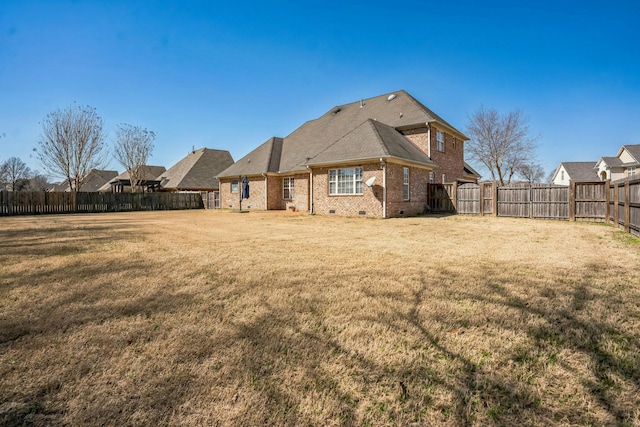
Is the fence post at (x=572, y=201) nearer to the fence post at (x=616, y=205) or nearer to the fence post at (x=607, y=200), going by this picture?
the fence post at (x=607, y=200)

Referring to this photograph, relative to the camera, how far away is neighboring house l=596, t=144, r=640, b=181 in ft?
110

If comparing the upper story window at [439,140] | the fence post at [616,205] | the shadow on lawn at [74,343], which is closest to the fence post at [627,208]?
the fence post at [616,205]

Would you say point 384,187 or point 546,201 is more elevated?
point 384,187

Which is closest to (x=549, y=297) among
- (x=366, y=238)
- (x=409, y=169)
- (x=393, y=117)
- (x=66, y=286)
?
(x=366, y=238)

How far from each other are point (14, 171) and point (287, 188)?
68581 millimetres

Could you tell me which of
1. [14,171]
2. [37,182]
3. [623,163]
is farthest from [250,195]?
→ [37,182]

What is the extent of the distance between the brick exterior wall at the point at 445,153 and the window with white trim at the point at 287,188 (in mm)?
8721

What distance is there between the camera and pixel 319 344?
2613 millimetres

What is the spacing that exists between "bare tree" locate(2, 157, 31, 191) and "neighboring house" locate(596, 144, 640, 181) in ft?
302

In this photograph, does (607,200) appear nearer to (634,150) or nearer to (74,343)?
(74,343)

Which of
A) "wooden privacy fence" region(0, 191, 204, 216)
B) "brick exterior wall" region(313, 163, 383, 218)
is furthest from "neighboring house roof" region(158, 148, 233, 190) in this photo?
"brick exterior wall" region(313, 163, 383, 218)

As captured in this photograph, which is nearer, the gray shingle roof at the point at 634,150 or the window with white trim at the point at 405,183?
the window with white trim at the point at 405,183

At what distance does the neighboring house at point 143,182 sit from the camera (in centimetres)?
3362

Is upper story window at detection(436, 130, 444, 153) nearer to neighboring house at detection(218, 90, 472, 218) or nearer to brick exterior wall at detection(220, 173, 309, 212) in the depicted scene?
neighboring house at detection(218, 90, 472, 218)
